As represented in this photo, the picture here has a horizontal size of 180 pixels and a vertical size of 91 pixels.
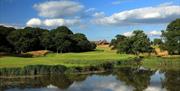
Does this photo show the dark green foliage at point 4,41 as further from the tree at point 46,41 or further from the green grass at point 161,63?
the green grass at point 161,63

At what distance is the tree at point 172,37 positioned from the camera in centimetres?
9744

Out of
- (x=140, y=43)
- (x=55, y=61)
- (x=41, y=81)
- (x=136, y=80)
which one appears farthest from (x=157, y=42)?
(x=41, y=81)

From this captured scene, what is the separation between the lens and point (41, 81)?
51.4 m

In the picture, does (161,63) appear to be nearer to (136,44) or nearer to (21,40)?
(136,44)

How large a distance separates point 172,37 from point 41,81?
5448 centimetres

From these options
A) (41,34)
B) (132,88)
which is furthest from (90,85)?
(41,34)

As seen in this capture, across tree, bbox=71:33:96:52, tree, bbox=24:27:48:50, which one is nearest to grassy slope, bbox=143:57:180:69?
tree, bbox=24:27:48:50

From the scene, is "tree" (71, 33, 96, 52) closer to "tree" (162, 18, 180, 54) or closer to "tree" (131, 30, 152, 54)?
"tree" (131, 30, 152, 54)

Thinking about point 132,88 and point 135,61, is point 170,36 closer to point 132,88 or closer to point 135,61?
point 135,61

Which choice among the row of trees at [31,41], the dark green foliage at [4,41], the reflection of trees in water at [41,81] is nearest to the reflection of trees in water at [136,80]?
the reflection of trees in water at [41,81]

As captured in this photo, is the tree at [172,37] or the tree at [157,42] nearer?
the tree at [172,37]

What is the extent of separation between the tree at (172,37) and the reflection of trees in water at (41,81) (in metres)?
45.4

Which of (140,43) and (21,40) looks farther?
(21,40)

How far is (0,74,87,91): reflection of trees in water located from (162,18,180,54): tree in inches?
1788
